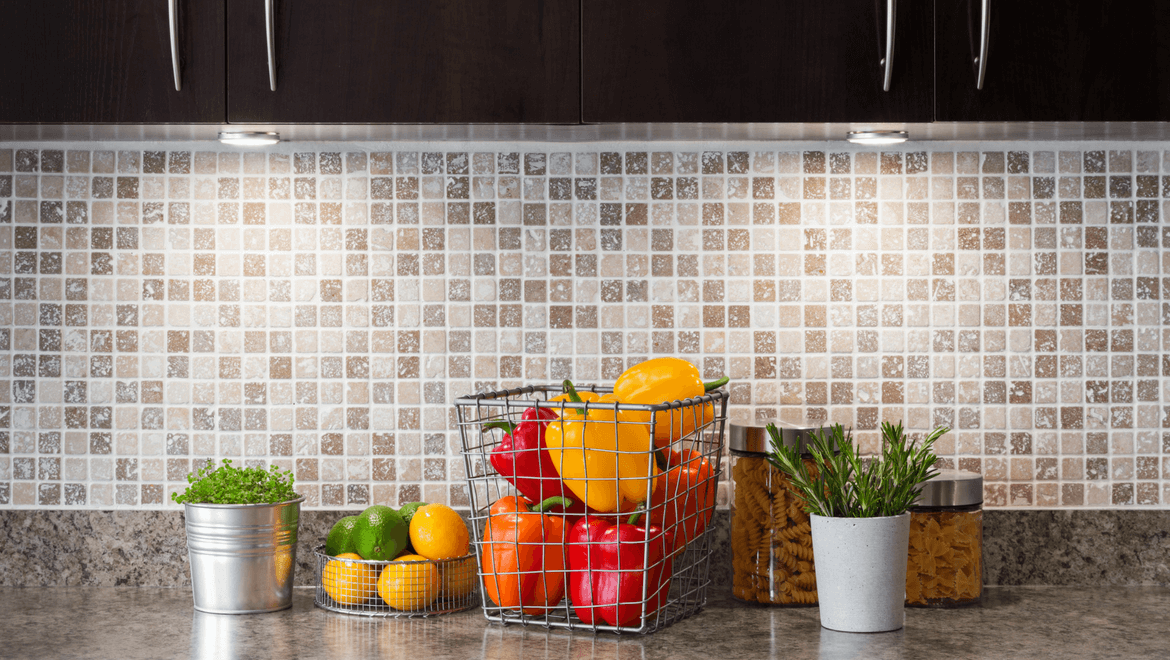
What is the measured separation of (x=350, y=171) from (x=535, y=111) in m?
0.42

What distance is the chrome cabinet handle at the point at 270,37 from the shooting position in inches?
46.6

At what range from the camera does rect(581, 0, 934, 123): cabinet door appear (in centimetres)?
120

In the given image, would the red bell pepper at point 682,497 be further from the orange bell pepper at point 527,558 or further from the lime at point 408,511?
the lime at point 408,511

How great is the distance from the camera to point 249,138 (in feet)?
4.45

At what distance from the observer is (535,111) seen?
1208 mm

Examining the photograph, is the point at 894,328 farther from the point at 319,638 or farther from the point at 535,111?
the point at 319,638

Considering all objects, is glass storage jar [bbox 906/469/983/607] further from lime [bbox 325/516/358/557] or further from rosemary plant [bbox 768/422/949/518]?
lime [bbox 325/516/358/557]

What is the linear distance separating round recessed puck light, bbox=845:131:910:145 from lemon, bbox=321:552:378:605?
883mm

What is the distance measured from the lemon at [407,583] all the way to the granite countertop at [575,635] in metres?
0.03

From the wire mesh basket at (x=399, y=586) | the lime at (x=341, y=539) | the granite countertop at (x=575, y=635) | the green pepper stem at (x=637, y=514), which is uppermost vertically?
the green pepper stem at (x=637, y=514)

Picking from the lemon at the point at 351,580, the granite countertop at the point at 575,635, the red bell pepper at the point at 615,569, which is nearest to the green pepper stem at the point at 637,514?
the red bell pepper at the point at 615,569

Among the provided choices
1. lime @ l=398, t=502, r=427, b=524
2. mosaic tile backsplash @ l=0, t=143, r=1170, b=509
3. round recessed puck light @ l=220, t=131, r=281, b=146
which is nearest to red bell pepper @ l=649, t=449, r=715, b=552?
mosaic tile backsplash @ l=0, t=143, r=1170, b=509

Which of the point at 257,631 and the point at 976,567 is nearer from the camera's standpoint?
the point at 257,631

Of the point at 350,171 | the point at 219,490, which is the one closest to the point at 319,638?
the point at 219,490
